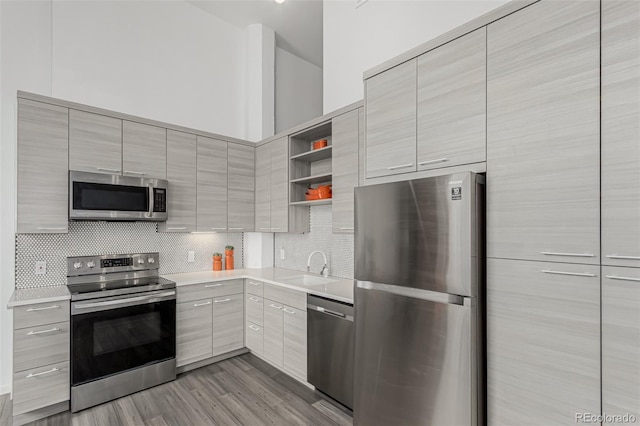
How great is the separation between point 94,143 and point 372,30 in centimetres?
272

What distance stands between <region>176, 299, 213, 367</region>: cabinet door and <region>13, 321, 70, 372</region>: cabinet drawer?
0.86m

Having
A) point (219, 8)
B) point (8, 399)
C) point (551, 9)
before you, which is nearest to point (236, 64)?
point (219, 8)

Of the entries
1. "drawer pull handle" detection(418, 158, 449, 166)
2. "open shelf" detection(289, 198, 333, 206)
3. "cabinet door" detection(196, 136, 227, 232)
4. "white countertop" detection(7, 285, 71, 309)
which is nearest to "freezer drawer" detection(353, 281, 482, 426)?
"drawer pull handle" detection(418, 158, 449, 166)

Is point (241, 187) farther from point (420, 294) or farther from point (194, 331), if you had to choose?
point (420, 294)

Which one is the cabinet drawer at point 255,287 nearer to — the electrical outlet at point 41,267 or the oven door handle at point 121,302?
the oven door handle at point 121,302

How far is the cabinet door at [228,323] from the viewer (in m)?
3.30

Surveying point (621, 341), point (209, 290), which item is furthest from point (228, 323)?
point (621, 341)

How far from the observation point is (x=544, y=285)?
1.45 meters

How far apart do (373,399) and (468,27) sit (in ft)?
7.29

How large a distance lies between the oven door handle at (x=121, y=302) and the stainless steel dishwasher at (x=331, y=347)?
4.30 feet

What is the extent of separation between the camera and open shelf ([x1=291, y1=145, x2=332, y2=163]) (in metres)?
3.18

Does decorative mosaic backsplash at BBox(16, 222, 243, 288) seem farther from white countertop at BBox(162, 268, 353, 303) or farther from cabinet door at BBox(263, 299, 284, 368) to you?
cabinet door at BBox(263, 299, 284, 368)

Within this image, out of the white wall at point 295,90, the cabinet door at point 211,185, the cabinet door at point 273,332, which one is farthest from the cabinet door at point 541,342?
the white wall at point 295,90

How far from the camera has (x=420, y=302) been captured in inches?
70.2
